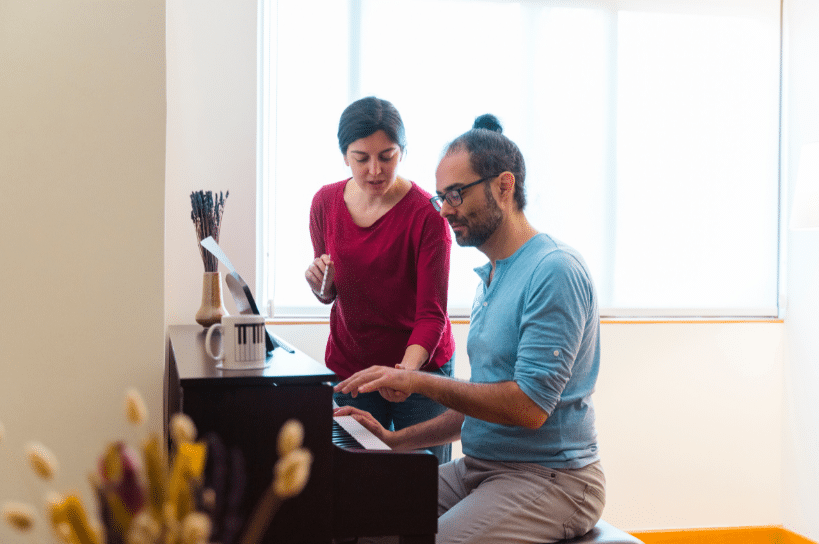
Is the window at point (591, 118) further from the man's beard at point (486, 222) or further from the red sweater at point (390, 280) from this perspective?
the man's beard at point (486, 222)

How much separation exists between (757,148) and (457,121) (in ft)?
4.86

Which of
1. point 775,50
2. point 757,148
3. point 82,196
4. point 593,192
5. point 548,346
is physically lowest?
point 548,346

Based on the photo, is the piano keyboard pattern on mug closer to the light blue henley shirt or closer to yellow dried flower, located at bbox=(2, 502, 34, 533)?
the light blue henley shirt

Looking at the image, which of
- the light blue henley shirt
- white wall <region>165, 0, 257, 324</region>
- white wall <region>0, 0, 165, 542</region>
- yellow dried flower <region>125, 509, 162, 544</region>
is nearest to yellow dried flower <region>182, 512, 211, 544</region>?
yellow dried flower <region>125, 509, 162, 544</region>

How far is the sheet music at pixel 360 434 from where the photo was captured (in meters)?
1.50

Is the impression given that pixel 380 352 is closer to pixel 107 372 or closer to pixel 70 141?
pixel 107 372

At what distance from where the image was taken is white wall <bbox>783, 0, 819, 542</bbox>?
3230 millimetres

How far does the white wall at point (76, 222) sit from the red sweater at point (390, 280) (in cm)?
96

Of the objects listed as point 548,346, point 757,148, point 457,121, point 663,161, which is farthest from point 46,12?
point 757,148

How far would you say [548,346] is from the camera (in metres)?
1.55

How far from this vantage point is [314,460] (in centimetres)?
121

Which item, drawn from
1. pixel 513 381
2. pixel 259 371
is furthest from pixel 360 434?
pixel 259 371

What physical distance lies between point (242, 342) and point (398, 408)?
3.39 ft

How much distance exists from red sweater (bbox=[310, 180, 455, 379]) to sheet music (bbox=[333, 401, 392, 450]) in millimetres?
429
